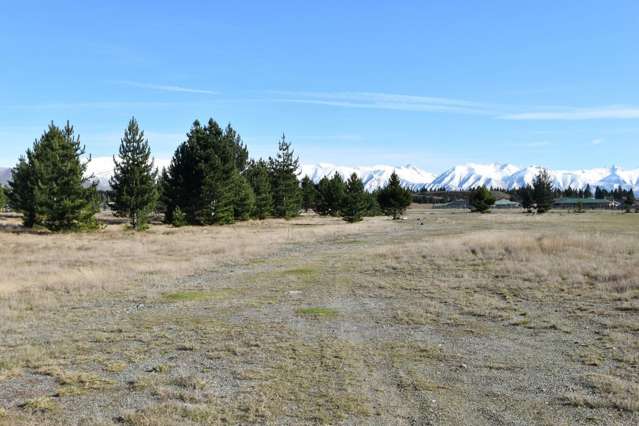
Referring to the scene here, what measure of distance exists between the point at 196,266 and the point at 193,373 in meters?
15.9

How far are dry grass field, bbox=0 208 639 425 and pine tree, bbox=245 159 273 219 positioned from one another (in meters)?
49.5

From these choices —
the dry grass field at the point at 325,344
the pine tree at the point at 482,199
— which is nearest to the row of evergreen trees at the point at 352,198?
the pine tree at the point at 482,199

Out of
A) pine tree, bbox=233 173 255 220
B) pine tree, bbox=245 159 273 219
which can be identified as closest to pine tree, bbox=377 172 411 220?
pine tree, bbox=245 159 273 219

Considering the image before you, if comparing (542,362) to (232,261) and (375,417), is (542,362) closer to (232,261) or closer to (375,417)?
(375,417)

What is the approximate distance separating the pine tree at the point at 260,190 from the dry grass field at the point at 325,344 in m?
49.5

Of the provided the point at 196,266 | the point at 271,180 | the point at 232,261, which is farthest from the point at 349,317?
the point at 271,180

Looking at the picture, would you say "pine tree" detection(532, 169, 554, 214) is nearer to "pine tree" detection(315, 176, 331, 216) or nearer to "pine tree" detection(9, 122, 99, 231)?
"pine tree" detection(315, 176, 331, 216)

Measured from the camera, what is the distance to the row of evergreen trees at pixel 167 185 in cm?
4209

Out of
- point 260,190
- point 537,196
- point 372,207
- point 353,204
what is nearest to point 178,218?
point 260,190

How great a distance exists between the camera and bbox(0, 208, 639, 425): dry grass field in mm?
6634

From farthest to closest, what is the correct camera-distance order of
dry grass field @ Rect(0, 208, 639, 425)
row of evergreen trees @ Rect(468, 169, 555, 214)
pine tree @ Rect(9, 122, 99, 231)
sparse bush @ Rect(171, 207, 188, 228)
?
1. row of evergreen trees @ Rect(468, 169, 555, 214)
2. sparse bush @ Rect(171, 207, 188, 228)
3. pine tree @ Rect(9, 122, 99, 231)
4. dry grass field @ Rect(0, 208, 639, 425)

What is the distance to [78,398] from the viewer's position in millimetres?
6988

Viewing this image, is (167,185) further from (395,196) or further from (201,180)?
(395,196)

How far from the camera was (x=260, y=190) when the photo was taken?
242 feet
